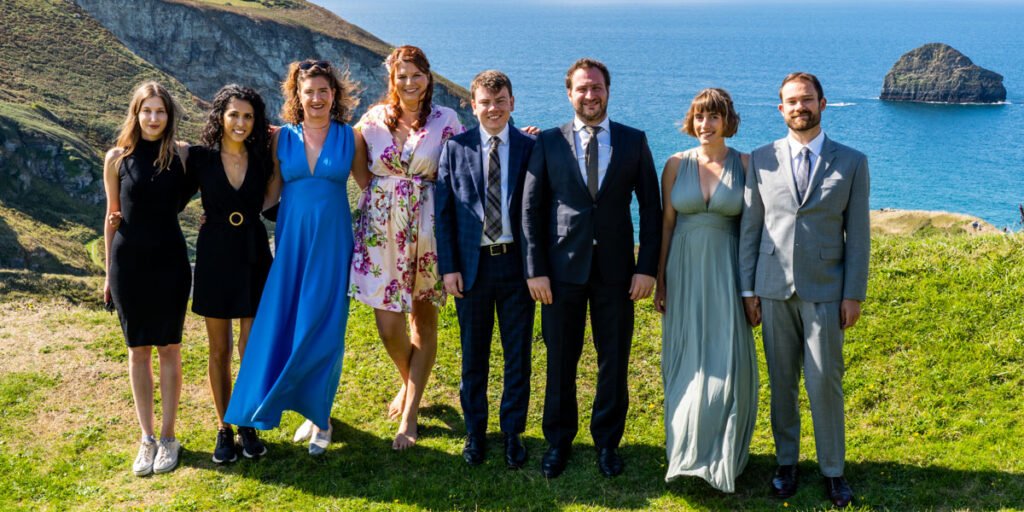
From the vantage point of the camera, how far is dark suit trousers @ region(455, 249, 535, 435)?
19.4 feet

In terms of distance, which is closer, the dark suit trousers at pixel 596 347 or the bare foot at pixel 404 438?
the dark suit trousers at pixel 596 347

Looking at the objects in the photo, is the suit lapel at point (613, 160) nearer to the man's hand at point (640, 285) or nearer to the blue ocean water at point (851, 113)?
the man's hand at point (640, 285)

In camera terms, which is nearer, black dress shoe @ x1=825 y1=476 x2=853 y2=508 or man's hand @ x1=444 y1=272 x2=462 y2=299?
black dress shoe @ x1=825 y1=476 x2=853 y2=508

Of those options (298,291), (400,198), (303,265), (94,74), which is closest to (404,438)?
(298,291)

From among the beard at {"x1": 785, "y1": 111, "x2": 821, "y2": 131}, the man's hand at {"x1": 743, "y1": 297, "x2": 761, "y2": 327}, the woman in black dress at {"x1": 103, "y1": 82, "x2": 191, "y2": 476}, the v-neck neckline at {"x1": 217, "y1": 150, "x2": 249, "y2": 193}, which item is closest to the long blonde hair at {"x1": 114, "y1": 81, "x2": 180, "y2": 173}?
the woman in black dress at {"x1": 103, "y1": 82, "x2": 191, "y2": 476}

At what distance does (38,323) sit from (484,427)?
578 cm

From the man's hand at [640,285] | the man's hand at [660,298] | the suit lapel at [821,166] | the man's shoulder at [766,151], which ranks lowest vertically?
the man's hand at [660,298]

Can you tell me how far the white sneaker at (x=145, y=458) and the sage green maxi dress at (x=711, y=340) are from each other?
3.69 m

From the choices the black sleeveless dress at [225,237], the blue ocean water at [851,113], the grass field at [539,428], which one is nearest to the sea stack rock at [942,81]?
the blue ocean water at [851,113]

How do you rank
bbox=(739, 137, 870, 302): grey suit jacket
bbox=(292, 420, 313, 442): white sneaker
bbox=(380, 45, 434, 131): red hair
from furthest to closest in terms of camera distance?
bbox=(292, 420, 313, 442): white sneaker < bbox=(380, 45, 434, 131): red hair < bbox=(739, 137, 870, 302): grey suit jacket

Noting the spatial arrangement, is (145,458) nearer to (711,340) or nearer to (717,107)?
(711,340)

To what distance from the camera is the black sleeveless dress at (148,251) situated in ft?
19.3

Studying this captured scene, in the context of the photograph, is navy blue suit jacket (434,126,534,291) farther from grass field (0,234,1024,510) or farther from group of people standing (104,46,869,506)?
grass field (0,234,1024,510)

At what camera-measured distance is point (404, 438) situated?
6.57 metres
